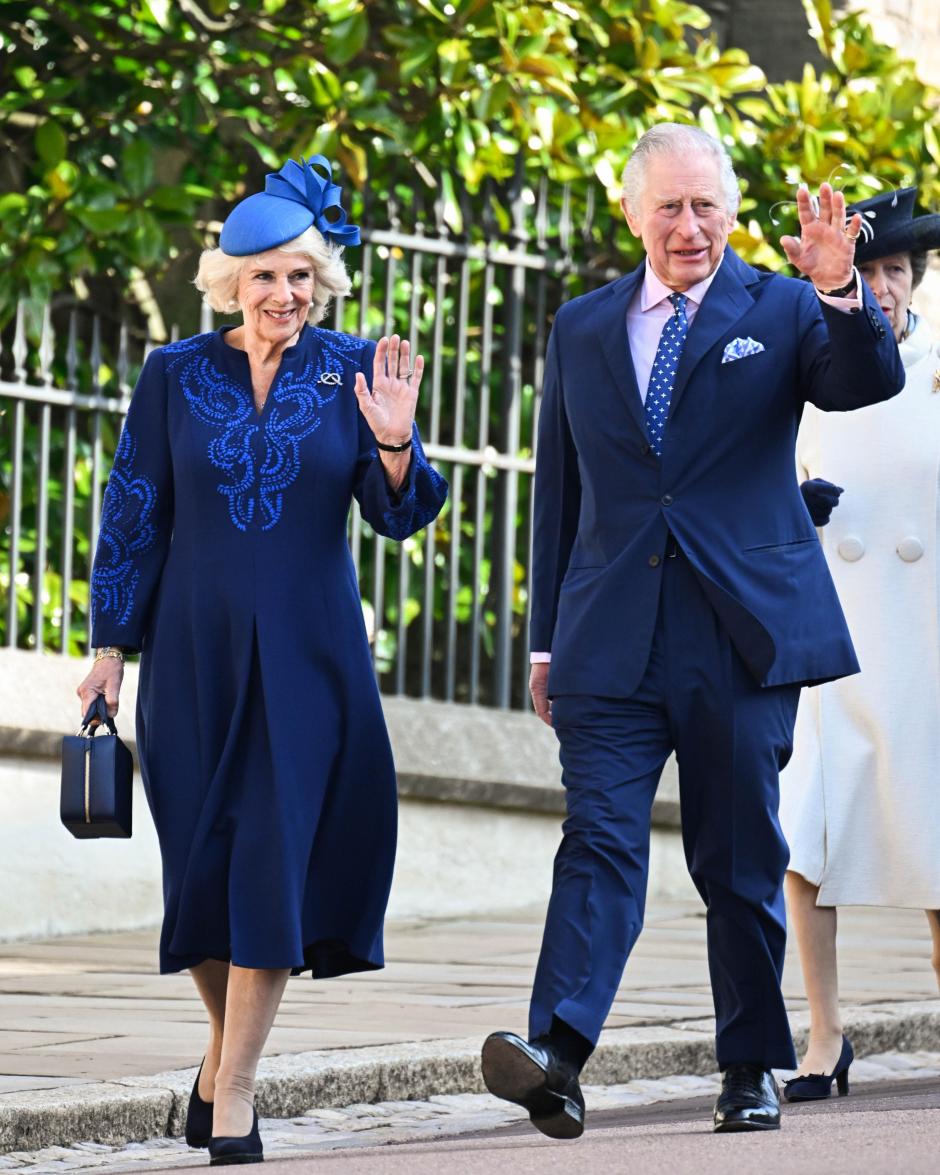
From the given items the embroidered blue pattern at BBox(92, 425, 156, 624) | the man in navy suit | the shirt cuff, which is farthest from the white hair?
the embroidered blue pattern at BBox(92, 425, 156, 624)

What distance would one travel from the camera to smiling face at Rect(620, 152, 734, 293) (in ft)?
15.9

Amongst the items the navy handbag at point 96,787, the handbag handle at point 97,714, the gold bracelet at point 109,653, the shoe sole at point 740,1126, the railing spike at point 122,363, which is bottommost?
the shoe sole at point 740,1126

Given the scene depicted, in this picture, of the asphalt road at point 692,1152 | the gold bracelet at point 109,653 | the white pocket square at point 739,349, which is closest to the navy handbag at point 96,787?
the gold bracelet at point 109,653

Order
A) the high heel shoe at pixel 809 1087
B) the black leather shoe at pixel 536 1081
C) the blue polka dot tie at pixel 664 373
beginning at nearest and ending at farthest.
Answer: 1. the black leather shoe at pixel 536 1081
2. the blue polka dot tie at pixel 664 373
3. the high heel shoe at pixel 809 1087

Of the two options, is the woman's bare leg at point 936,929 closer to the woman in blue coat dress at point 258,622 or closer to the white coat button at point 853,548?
the white coat button at point 853,548

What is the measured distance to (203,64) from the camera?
9297mm

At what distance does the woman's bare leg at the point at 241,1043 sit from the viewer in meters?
4.68

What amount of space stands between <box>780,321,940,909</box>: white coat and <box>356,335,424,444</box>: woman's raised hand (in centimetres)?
134

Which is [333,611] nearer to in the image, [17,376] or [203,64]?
[17,376]

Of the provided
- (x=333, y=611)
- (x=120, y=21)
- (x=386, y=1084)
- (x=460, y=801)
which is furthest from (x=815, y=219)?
(x=120, y=21)

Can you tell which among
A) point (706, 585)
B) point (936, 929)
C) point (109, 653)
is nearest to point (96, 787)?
point (109, 653)

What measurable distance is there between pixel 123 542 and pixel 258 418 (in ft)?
1.16

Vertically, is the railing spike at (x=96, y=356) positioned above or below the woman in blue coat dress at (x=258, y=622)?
above

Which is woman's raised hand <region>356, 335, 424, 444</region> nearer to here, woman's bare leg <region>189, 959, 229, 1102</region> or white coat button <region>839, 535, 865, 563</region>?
woman's bare leg <region>189, 959, 229, 1102</region>
